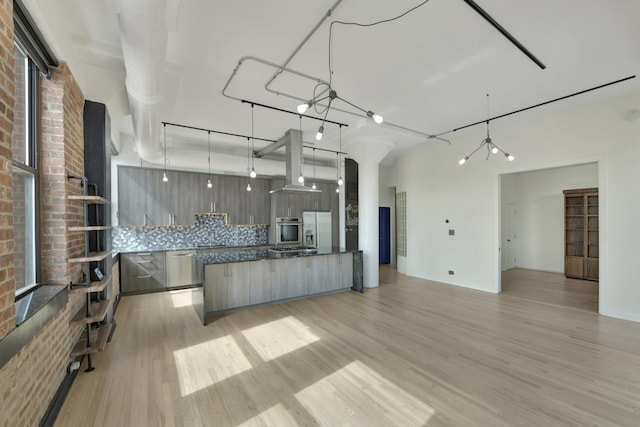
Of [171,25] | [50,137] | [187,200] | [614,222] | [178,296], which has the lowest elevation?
[178,296]

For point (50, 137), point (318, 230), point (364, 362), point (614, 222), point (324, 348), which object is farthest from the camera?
point (318, 230)

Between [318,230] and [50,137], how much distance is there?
5866 mm

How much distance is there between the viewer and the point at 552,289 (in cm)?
558

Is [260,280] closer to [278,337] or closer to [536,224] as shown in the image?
[278,337]

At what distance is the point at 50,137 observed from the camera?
234 centimetres

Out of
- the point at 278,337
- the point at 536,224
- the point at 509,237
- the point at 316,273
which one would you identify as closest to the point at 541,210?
the point at 536,224

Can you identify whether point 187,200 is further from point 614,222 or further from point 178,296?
point 614,222

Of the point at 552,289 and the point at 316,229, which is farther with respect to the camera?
the point at 316,229

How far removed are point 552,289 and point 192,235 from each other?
7.96 m

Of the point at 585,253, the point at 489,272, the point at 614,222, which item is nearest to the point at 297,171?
the point at 489,272

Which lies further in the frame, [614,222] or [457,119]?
[457,119]

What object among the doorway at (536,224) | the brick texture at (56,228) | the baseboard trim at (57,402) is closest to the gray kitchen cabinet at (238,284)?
the brick texture at (56,228)

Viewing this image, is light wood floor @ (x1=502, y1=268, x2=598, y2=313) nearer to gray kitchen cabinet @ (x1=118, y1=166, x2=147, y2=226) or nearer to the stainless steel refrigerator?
the stainless steel refrigerator

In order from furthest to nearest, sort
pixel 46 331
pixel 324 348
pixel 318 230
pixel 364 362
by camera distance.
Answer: pixel 318 230, pixel 324 348, pixel 364 362, pixel 46 331
